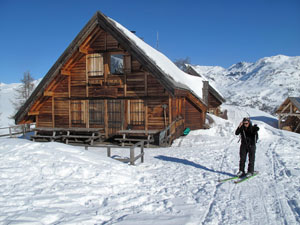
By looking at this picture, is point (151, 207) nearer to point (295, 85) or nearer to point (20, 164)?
point (20, 164)

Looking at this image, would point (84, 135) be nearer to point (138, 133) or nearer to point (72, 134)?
point (72, 134)

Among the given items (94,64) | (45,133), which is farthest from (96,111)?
(45,133)

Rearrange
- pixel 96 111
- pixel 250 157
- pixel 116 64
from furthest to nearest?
1. pixel 116 64
2. pixel 96 111
3. pixel 250 157

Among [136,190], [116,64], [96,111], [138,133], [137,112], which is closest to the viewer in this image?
[136,190]

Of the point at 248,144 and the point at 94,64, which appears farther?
the point at 94,64

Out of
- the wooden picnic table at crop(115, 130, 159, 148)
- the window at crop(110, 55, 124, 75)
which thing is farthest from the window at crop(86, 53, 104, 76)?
the wooden picnic table at crop(115, 130, 159, 148)

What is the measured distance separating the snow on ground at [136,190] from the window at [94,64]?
6.70 metres

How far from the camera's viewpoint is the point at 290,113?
2639 cm

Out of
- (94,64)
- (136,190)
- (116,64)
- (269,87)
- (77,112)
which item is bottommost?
(136,190)

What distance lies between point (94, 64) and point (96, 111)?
9.14 ft

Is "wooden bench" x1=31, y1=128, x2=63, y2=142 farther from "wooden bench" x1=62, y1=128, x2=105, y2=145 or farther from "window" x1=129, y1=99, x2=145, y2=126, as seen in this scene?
"window" x1=129, y1=99, x2=145, y2=126

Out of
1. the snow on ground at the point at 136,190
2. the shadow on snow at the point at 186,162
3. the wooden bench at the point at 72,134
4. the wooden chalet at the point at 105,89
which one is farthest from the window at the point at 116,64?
the snow on ground at the point at 136,190

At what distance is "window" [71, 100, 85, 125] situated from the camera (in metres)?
14.5

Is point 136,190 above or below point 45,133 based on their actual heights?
below
